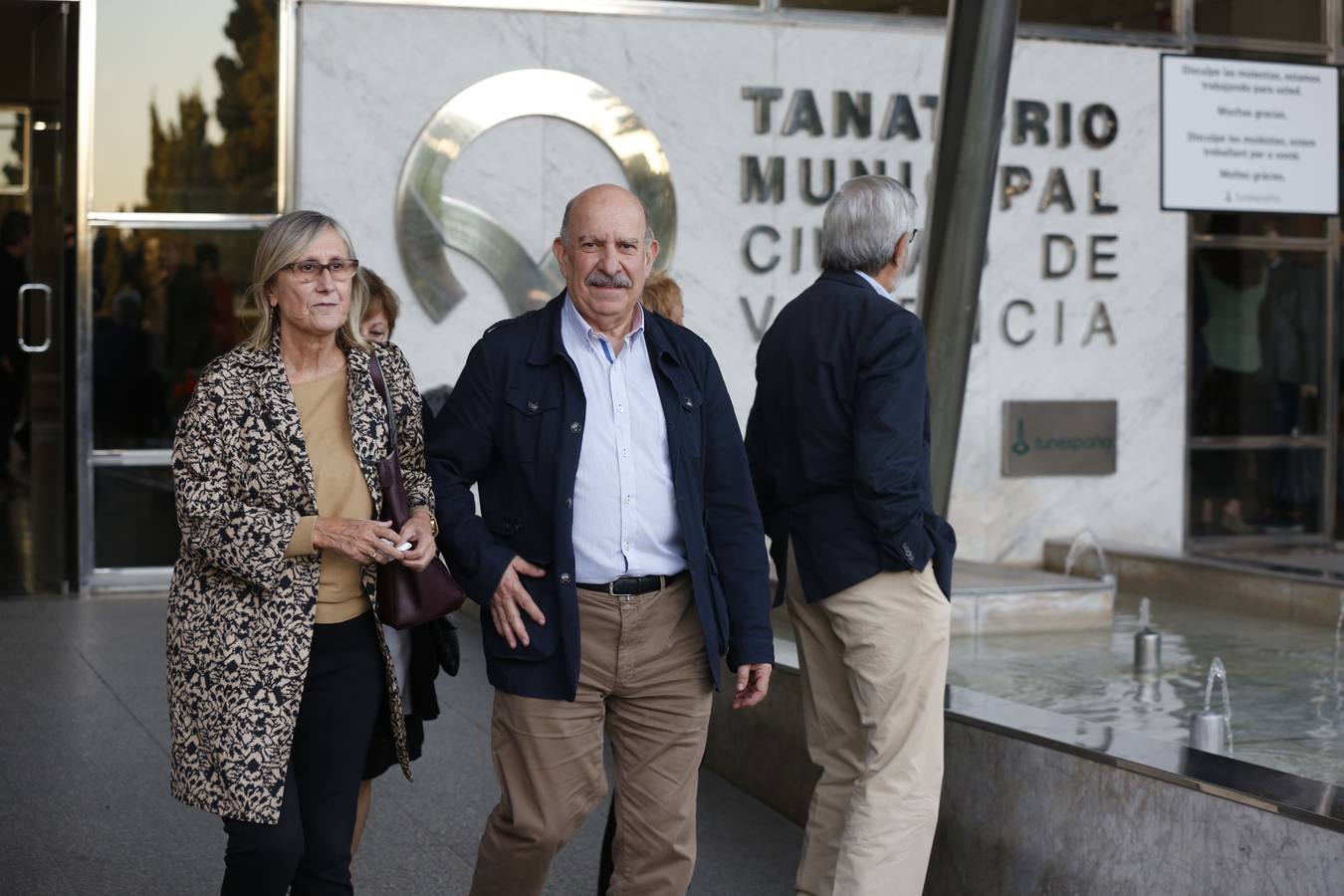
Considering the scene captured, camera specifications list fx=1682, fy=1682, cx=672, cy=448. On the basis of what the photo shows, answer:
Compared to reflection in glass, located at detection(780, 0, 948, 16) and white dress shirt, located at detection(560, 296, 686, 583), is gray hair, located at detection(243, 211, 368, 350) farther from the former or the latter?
reflection in glass, located at detection(780, 0, 948, 16)

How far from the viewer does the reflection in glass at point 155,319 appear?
1027 centimetres

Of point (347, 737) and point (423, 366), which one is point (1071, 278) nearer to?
point (423, 366)

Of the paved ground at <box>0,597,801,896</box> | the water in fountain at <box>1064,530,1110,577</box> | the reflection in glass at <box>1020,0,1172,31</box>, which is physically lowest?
the paved ground at <box>0,597,801,896</box>

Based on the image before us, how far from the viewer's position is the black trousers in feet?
12.1

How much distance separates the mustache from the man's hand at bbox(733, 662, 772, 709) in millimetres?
910

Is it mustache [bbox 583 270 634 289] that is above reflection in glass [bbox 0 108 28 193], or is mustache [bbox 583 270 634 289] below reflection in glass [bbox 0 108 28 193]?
below

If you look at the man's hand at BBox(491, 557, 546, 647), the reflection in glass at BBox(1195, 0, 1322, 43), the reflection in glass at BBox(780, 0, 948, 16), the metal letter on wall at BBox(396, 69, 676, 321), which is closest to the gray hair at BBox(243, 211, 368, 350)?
the man's hand at BBox(491, 557, 546, 647)

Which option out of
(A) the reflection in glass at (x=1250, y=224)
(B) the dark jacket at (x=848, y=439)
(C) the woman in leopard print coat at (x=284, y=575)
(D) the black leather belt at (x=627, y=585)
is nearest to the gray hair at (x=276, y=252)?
(C) the woman in leopard print coat at (x=284, y=575)

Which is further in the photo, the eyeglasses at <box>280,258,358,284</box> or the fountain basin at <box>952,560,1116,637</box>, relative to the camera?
the fountain basin at <box>952,560,1116,637</box>

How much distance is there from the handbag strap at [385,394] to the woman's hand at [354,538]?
0.80ft

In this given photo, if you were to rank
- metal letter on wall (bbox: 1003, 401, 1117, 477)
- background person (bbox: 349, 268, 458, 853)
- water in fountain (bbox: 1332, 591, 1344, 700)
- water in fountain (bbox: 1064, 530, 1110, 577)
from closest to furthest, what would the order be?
1. background person (bbox: 349, 268, 458, 853)
2. water in fountain (bbox: 1332, 591, 1344, 700)
3. water in fountain (bbox: 1064, 530, 1110, 577)
4. metal letter on wall (bbox: 1003, 401, 1117, 477)

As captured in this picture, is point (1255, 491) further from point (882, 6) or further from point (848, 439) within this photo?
point (848, 439)

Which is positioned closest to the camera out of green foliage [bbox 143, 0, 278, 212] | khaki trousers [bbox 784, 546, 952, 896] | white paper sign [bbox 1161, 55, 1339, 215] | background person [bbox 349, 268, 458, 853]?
background person [bbox 349, 268, 458, 853]

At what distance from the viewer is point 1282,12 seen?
12.9m
